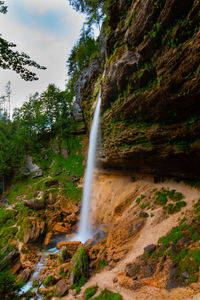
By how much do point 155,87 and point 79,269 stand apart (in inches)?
516

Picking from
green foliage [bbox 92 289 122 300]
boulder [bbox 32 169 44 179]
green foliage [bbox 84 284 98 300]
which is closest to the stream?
green foliage [bbox 84 284 98 300]

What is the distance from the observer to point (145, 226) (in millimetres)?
10367

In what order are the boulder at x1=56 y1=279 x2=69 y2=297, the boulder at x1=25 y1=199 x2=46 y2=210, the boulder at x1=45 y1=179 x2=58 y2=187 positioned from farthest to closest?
the boulder at x1=45 y1=179 x2=58 y2=187
the boulder at x1=25 y1=199 x2=46 y2=210
the boulder at x1=56 y1=279 x2=69 y2=297

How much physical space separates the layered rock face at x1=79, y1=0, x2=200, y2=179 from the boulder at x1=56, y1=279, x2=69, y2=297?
1053cm

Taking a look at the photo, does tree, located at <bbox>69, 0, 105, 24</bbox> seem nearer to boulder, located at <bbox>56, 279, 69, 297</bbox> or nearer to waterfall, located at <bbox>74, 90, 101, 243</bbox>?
waterfall, located at <bbox>74, 90, 101, 243</bbox>

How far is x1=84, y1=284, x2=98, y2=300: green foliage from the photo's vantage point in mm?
7345

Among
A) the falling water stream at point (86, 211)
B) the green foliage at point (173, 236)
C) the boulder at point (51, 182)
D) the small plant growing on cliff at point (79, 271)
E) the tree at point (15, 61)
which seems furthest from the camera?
the boulder at point (51, 182)

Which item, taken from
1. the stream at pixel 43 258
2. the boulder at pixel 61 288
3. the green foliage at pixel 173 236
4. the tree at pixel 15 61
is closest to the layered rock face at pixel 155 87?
the green foliage at pixel 173 236

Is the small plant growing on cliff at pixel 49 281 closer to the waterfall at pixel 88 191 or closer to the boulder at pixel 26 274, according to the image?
the boulder at pixel 26 274

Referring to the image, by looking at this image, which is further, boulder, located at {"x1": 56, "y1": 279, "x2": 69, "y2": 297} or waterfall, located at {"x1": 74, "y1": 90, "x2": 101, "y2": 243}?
waterfall, located at {"x1": 74, "y1": 90, "x2": 101, "y2": 243}

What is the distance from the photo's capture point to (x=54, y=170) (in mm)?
26125

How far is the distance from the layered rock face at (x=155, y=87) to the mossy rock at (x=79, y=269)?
8.96m

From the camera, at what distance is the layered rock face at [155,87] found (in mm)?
7531

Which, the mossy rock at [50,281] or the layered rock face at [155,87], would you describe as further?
the mossy rock at [50,281]
